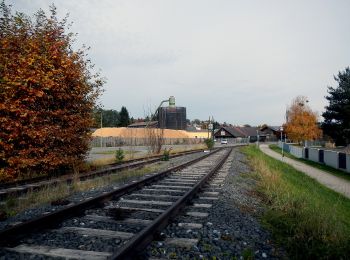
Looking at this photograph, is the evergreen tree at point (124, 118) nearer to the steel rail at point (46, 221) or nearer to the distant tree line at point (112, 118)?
the distant tree line at point (112, 118)

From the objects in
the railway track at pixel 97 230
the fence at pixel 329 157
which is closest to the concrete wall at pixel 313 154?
the fence at pixel 329 157

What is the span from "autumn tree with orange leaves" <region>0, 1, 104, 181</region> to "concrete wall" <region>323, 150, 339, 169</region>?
64.8 ft

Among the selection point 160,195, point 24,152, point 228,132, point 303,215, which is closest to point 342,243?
point 303,215

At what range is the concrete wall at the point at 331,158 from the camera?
25172 mm

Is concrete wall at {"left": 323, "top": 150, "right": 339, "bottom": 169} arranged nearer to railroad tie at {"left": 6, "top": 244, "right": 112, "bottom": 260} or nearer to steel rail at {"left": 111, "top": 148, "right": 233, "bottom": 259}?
steel rail at {"left": 111, "top": 148, "right": 233, "bottom": 259}

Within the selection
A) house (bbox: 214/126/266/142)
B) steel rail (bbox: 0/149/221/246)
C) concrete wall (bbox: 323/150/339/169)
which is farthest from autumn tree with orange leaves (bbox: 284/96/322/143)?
steel rail (bbox: 0/149/221/246)

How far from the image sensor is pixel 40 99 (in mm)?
11555

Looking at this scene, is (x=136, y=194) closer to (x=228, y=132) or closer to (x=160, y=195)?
(x=160, y=195)

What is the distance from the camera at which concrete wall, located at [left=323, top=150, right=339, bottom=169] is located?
25.2 metres

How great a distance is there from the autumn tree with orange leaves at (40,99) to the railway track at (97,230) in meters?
4.95

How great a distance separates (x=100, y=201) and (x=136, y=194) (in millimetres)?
1464

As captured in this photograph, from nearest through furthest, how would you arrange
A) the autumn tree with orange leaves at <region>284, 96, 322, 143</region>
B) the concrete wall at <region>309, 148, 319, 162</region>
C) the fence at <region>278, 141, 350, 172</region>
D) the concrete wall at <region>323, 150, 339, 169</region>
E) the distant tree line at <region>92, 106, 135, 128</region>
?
the distant tree line at <region>92, 106, 135, 128</region> < the fence at <region>278, 141, 350, 172</region> < the concrete wall at <region>323, 150, 339, 169</region> < the concrete wall at <region>309, 148, 319, 162</region> < the autumn tree with orange leaves at <region>284, 96, 322, 143</region>

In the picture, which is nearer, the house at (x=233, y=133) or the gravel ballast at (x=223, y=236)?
the gravel ballast at (x=223, y=236)

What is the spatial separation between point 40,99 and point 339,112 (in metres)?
53.0
